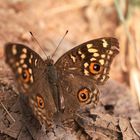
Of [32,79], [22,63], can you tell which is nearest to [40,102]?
[32,79]

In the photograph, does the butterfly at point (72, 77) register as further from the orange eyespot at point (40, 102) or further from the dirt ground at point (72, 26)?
the dirt ground at point (72, 26)

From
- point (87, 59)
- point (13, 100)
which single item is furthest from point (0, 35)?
point (87, 59)

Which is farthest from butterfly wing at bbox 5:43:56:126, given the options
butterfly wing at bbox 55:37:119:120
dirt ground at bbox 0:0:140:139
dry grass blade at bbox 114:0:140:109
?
dry grass blade at bbox 114:0:140:109

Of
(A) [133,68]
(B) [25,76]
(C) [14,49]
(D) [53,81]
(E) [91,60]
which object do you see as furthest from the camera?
(A) [133,68]

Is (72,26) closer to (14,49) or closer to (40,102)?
(40,102)

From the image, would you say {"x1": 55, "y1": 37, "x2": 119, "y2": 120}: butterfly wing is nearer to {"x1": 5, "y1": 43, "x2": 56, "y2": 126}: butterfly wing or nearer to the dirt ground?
{"x1": 5, "y1": 43, "x2": 56, "y2": 126}: butterfly wing

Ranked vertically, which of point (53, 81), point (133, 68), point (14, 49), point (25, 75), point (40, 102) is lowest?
point (133, 68)

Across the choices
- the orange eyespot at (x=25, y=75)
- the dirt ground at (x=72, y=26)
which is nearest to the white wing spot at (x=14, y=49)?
the orange eyespot at (x=25, y=75)
